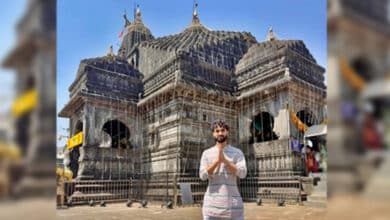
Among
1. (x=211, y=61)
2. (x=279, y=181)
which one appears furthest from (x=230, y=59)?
(x=279, y=181)

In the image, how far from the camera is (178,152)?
1307 cm

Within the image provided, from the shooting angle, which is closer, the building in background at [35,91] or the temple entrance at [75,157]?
the building in background at [35,91]

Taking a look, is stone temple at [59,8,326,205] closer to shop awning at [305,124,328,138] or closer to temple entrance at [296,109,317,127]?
temple entrance at [296,109,317,127]

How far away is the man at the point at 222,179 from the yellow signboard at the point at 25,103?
4.91 feet

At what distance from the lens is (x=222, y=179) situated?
2.59m

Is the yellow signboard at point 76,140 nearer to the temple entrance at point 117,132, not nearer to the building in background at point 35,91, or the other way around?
the temple entrance at point 117,132

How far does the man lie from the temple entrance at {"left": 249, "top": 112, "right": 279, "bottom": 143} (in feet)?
40.0

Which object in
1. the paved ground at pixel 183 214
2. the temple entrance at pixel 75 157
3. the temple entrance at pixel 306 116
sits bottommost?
the paved ground at pixel 183 214

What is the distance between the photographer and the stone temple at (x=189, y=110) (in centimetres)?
1290

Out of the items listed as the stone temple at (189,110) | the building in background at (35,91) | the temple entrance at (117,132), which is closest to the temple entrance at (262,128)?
the stone temple at (189,110)

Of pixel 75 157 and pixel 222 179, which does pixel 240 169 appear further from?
pixel 75 157

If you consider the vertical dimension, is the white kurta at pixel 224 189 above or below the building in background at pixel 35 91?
below

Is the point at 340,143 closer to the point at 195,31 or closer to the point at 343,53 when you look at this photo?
the point at 343,53

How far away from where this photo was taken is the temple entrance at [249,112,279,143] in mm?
14734
